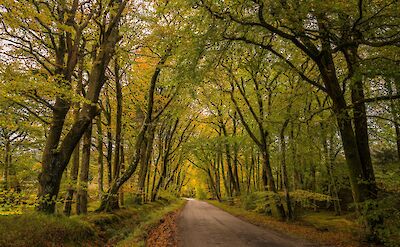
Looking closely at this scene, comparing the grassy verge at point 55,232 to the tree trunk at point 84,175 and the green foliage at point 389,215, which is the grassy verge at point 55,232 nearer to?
the tree trunk at point 84,175

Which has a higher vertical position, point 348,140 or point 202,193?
point 348,140

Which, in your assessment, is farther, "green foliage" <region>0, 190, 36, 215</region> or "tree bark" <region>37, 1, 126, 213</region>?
"tree bark" <region>37, 1, 126, 213</region>

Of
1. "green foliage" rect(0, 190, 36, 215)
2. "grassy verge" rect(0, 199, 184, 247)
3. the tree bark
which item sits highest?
the tree bark

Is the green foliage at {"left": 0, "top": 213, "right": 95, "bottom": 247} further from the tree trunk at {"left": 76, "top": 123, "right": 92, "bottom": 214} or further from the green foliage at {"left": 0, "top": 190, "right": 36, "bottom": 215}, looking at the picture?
the tree trunk at {"left": 76, "top": 123, "right": 92, "bottom": 214}

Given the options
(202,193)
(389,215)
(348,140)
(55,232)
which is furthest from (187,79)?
(202,193)

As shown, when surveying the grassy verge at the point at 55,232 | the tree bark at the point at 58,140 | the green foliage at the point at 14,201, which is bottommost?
the grassy verge at the point at 55,232

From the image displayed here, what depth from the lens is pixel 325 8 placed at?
746 centimetres

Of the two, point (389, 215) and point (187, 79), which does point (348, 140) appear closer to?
point (389, 215)

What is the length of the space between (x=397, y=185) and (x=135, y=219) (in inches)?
528

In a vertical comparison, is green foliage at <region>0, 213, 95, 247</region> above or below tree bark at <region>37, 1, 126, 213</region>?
below

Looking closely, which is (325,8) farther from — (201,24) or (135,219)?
(135,219)

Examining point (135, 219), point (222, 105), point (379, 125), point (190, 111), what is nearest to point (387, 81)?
point (379, 125)

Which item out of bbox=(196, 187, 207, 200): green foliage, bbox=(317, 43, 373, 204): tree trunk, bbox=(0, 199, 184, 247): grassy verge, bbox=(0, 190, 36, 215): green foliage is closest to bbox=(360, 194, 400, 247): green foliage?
bbox=(317, 43, 373, 204): tree trunk

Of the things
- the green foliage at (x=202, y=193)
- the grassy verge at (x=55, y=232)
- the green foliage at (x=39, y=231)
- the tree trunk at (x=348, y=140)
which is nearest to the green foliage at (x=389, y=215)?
the tree trunk at (x=348, y=140)
